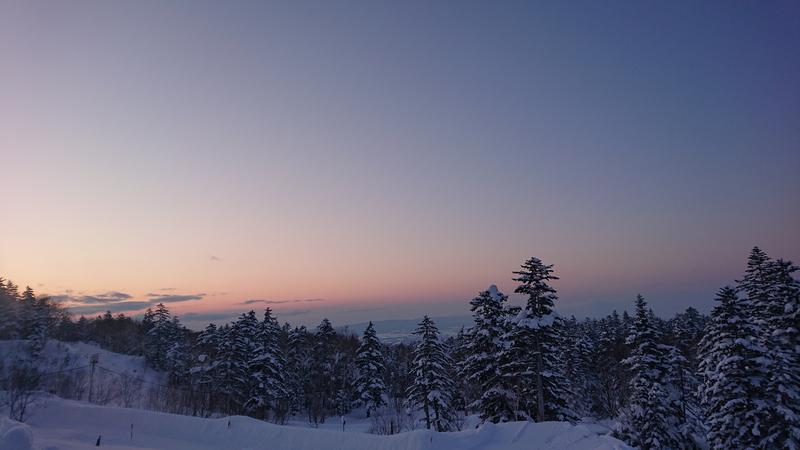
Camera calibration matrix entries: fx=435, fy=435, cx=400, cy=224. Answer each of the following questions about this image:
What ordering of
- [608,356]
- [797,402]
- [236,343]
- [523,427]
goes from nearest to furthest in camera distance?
[523,427]
[797,402]
[236,343]
[608,356]

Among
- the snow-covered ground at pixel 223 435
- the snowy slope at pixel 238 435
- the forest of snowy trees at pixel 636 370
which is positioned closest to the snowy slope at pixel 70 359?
the forest of snowy trees at pixel 636 370

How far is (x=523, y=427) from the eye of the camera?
20.5 m

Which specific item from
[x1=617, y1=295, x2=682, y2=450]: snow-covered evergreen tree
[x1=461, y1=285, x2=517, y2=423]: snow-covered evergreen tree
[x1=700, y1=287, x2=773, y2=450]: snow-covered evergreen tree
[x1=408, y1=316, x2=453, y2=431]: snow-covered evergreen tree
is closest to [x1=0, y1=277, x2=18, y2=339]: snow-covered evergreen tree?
[x1=408, y1=316, x2=453, y2=431]: snow-covered evergreen tree

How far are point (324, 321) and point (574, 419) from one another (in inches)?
1895

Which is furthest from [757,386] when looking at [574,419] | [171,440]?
[171,440]

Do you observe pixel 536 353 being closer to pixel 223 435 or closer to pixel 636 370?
pixel 636 370

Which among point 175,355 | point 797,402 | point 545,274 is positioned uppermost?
point 545,274

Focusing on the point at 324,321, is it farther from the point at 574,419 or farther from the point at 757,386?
the point at 757,386

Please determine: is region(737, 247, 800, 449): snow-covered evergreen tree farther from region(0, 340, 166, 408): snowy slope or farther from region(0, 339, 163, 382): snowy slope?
region(0, 339, 163, 382): snowy slope

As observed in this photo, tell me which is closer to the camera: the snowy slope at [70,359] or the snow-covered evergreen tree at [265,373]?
the snow-covered evergreen tree at [265,373]

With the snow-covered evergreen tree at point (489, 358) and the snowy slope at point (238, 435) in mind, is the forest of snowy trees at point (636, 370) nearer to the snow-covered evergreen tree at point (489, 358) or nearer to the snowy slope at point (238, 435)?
the snow-covered evergreen tree at point (489, 358)

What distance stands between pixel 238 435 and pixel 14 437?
33.7ft

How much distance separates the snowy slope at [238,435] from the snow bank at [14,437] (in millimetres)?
2237

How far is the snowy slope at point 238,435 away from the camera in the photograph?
761 inches
